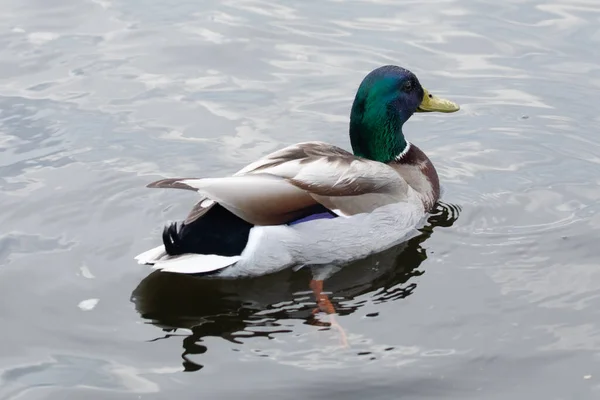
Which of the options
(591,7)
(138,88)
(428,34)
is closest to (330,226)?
→ (138,88)

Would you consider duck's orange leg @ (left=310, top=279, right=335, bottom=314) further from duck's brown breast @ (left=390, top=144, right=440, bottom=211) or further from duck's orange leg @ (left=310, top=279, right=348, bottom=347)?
duck's brown breast @ (left=390, top=144, right=440, bottom=211)

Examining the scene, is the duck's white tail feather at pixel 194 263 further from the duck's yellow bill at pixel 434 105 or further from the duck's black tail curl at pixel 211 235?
the duck's yellow bill at pixel 434 105

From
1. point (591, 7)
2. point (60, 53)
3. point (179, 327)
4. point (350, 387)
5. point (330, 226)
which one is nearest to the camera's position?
point (350, 387)

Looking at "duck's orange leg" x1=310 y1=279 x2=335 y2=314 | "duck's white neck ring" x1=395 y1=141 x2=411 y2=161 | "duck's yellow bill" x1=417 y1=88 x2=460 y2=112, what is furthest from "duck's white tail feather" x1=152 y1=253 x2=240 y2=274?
"duck's yellow bill" x1=417 y1=88 x2=460 y2=112

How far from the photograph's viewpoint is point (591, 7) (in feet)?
34.9

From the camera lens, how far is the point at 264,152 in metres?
8.25

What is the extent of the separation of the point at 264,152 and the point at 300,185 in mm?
1697

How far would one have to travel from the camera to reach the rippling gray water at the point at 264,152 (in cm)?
562

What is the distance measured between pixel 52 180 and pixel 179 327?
7.13 feet

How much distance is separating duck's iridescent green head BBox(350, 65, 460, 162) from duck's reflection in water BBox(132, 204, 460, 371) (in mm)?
920

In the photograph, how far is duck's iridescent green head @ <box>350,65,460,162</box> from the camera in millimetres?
7484

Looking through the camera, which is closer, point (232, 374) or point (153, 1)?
point (232, 374)

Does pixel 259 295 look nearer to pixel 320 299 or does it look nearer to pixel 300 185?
pixel 320 299

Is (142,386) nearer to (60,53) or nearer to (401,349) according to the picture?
(401,349)
